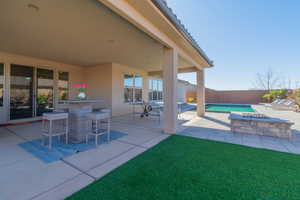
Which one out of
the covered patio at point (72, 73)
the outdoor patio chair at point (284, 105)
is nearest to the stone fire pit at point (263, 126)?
the covered patio at point (72, 73)

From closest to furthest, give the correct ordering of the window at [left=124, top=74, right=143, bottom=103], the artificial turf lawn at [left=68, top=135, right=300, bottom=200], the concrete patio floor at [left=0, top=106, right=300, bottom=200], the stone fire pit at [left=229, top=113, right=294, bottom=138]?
the artificial turf lawn at [left=68, top=135, right=300, bottom=200] → the concrete patio floor at [left=0, top=106, right=300, bottom=200] → the stone fire pit at [left=229, top=113, right=294, bottom=138] → the window at [left=124, top=74, right=143, bottom=103]

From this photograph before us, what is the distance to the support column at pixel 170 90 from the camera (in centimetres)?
398

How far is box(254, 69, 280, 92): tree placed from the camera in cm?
1898

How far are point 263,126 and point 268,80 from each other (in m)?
22.2

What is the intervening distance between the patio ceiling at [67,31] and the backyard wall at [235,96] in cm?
1305

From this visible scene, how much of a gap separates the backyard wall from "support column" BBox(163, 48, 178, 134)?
1311 cm

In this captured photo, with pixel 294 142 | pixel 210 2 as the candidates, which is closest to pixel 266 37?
pixel 210 2

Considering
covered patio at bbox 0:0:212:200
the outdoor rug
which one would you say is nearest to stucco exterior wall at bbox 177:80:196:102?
covered patio at bbox 0:0:212:200

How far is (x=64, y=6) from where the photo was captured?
101 inches

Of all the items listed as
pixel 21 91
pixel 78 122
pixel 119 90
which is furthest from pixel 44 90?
pixel 78 122

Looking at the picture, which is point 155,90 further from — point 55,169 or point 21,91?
point 55,169

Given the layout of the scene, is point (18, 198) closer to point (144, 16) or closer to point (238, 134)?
point (144, 16)

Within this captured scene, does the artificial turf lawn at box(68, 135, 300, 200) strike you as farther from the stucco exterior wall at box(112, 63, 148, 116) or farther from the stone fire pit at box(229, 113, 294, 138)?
the stucco exterior wall at box(112, 63, 148, 116)

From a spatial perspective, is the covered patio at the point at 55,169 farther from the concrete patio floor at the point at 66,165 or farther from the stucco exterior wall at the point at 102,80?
the stucco exterior wall at the point at 102,80
